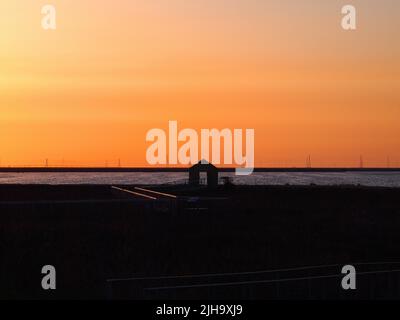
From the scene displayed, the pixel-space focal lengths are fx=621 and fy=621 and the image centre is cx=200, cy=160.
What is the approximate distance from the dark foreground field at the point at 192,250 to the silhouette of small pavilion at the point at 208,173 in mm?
16977

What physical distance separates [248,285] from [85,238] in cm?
1341

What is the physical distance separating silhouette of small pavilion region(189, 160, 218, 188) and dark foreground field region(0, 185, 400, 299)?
17.0m

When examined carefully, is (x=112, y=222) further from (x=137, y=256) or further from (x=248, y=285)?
(x=248, y=285)

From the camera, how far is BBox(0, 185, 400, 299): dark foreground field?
13383 mm

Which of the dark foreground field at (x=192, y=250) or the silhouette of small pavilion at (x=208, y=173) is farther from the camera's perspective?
the silhouette of small pavilion at (x=208, y=173)

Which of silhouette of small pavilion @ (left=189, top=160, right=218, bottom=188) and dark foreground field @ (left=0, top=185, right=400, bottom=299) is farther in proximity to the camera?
silhouette of small pavilion @ (left=189, top=160, right=218, bottom=188)

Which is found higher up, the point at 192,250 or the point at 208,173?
the point at 208,173

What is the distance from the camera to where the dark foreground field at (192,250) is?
43.9 feet

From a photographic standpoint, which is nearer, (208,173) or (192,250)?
(192,250)

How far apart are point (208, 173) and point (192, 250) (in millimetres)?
34891

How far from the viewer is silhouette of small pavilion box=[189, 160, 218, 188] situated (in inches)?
2271

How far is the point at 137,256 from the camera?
21.5 m

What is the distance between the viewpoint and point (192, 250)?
22906 millimetres
